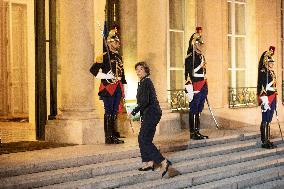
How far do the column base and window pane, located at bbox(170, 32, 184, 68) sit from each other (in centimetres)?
391

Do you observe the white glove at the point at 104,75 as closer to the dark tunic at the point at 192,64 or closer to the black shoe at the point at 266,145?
the dark tunic at the point at 192,64

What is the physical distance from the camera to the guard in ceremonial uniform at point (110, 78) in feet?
34.0

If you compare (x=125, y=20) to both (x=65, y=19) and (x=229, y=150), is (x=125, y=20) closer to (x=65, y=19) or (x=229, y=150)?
(x=65, y=19)

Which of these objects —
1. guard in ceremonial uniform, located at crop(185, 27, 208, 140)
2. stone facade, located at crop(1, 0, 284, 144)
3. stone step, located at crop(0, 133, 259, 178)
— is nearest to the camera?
stone step, located at crop(0, 133, 259, 178)

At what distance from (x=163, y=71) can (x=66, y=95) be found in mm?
2714

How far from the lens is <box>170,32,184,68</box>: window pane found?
14.4 meters

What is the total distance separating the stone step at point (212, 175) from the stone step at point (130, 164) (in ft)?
0.55

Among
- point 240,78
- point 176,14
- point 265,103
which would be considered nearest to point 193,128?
point 265,103

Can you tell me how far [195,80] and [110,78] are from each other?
6.13 feet

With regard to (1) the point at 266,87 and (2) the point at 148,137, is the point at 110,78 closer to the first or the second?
(2) the point at 148,137

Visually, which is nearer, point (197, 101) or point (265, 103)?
point (265, 103)

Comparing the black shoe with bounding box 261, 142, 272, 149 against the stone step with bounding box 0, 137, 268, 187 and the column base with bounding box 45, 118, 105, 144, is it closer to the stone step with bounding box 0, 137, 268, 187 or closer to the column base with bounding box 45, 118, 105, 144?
the stone step with bounding box 0, 137, 268, 187

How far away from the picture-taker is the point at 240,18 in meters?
16.1

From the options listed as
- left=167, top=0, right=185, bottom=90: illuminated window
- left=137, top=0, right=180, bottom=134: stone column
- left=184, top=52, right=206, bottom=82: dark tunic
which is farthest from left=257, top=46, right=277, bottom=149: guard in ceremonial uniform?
left=167, top=0, right=185, bottom=90: illuminated window
